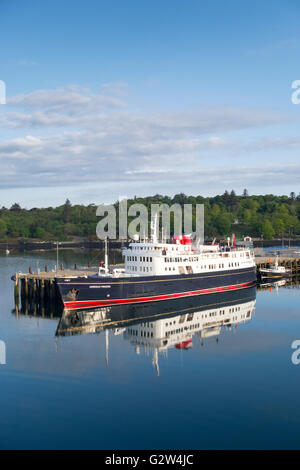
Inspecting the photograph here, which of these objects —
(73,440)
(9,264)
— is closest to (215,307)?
(73,440)

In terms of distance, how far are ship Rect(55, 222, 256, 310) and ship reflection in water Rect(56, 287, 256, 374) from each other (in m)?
1.34

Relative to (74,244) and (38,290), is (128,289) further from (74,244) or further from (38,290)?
(74,244)

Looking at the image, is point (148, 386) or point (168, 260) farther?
point (168, 260)

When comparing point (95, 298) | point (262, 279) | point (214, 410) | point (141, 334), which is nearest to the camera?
point (214, 410)

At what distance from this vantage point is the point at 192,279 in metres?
63.0

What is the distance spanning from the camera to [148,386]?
31375mm

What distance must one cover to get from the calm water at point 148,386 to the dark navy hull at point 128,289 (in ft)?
17.0

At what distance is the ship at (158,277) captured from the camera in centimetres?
5528

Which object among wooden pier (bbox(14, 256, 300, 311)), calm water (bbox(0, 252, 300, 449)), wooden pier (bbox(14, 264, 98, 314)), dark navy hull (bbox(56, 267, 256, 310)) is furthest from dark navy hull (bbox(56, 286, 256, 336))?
wooden pier (bbox(14, 256, 300, 311))

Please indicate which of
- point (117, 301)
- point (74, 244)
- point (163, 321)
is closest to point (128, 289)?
point (117, 301)

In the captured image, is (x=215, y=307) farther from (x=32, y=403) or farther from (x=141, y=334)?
(x=32, y=403)

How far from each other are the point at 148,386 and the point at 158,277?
28.0m

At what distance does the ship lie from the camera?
55281mm

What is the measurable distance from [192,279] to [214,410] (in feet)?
117
